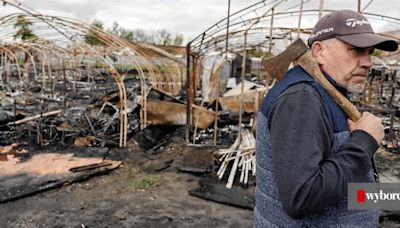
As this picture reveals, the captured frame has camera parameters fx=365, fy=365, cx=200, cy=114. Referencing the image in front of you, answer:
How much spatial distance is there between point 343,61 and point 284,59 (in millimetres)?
323

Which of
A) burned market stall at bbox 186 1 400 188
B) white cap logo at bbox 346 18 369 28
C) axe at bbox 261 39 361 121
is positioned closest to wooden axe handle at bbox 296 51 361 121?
axe at bbox 261 39 361 121

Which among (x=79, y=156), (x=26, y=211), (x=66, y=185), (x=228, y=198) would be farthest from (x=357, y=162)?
(x=79, y=156)

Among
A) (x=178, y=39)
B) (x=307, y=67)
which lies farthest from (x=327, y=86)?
(x=178, y=39)

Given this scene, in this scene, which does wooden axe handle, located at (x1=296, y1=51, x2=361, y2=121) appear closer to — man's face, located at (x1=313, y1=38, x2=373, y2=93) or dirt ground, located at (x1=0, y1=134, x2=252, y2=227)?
man's face, located at (x1=313, y1=38, x2=373, y2=93)

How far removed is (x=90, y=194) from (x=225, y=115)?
24.0 feet

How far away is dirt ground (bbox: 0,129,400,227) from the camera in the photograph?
5988 millimetres

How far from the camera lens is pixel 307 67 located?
1662mm

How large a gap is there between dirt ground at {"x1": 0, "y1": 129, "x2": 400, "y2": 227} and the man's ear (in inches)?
187

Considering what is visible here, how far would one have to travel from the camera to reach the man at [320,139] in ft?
4.70

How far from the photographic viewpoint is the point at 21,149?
9.55 meters

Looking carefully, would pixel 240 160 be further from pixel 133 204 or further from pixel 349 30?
pixel 349 30

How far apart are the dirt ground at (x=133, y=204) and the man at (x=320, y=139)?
451 cm

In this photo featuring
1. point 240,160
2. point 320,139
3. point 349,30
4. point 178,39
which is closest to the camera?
point 320,139

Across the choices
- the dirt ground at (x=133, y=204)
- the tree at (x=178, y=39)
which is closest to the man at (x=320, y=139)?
the dirt ground at (x=133, y=204)
